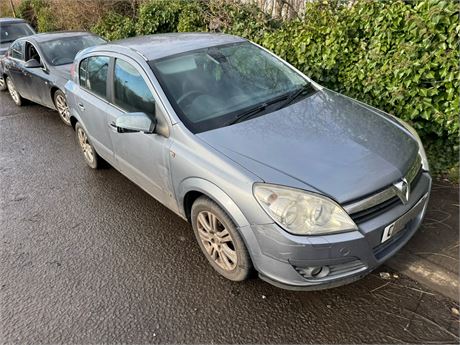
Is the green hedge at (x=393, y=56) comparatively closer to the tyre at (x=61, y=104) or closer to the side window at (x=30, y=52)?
the tyre at (x=61, y=104)

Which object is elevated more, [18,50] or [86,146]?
[18,50]

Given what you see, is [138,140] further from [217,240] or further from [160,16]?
[160,16]

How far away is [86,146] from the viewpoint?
4.81 metres

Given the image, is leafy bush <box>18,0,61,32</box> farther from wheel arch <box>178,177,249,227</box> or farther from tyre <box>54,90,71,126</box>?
wheel arch <box>178,177,249,227</box>

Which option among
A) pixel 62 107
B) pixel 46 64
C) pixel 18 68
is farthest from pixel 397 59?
pixel 18 68

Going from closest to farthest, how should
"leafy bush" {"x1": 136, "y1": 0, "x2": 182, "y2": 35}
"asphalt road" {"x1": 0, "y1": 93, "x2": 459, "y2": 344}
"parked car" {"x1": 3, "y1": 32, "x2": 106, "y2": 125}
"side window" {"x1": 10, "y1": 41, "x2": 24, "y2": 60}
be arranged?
"asphalt road" {"x1": 0, "y1": 93, "x2": 459, "y2": 344}
"parked car" {"x1": 3, "y1": 32, "x2": 106, "y2": 125}
"side window" {"x1": 10, "y1": 41, "x2": 24, "y2": 60}
"leafy bush" {"x1": 136, "y1": 0, "x2": 182, "y2": 35}

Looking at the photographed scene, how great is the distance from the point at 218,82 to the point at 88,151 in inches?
94.6

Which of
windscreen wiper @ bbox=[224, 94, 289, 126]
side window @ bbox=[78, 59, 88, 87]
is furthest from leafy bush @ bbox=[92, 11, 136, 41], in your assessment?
windscreen wiper @ bbox=[224, 94, 289, 126]

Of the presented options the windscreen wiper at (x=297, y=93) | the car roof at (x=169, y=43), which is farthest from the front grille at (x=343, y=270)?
the car roof at (x=169, y=43)

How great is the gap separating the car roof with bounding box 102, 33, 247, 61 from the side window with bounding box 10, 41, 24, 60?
429cm

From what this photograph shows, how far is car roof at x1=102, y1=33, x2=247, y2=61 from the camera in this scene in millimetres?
3368

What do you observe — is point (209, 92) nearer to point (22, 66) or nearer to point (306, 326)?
point (306, 326)

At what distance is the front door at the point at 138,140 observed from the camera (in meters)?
3.06

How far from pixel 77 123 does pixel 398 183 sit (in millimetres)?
3973
